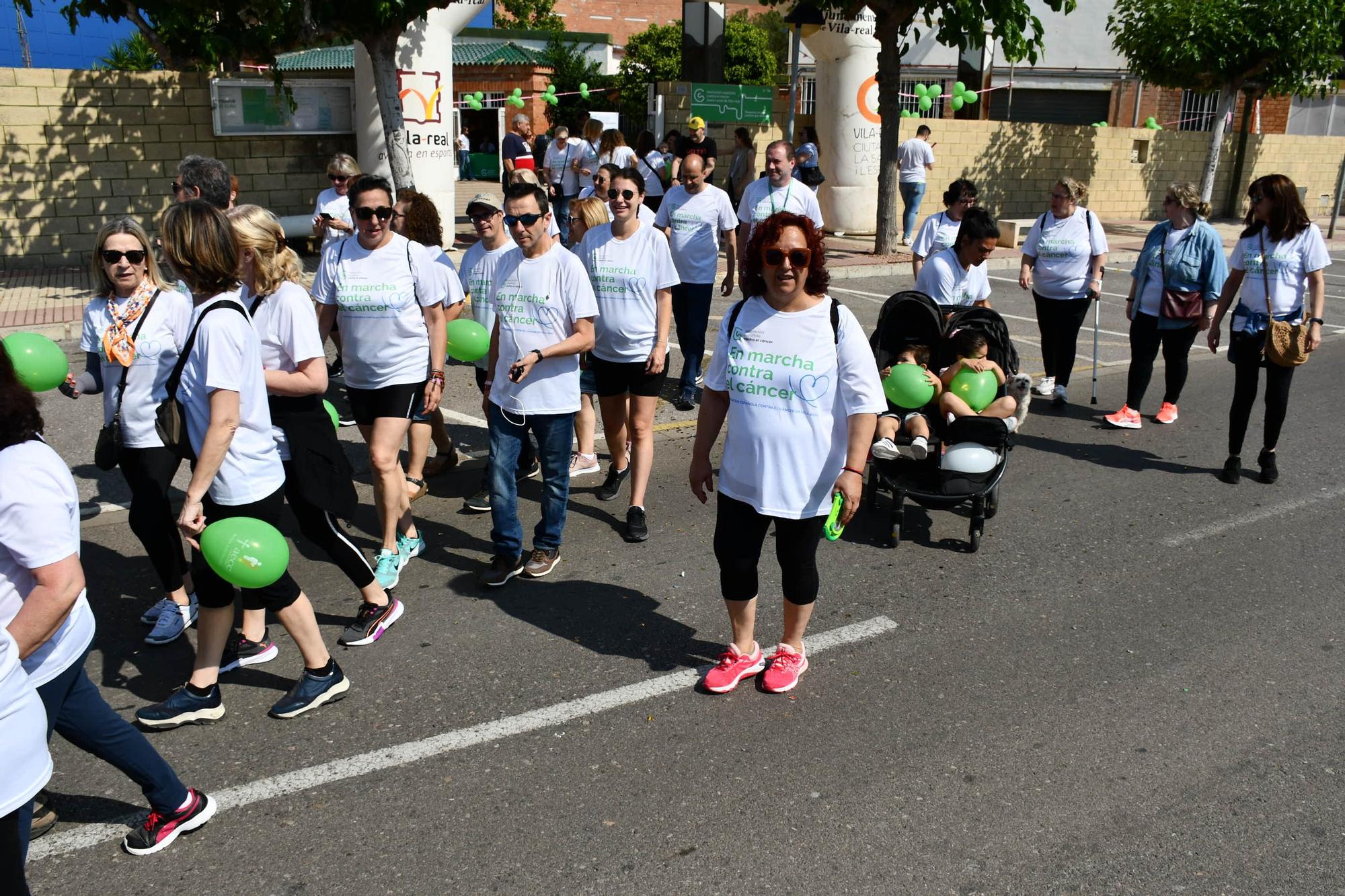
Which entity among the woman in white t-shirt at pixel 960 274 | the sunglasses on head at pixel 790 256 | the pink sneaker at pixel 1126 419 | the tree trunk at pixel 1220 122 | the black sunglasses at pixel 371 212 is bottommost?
the pink sneaker at pixel 1126 419

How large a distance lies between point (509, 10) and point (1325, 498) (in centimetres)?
4948

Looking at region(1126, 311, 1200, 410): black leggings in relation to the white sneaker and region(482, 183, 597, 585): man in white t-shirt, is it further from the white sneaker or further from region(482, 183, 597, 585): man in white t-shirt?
region(482, 183, 597, 585): man in white t-shirt

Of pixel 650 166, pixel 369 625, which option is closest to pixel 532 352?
pixel 369 625

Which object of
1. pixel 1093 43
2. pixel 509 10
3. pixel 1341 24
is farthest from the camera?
pixel 509 10

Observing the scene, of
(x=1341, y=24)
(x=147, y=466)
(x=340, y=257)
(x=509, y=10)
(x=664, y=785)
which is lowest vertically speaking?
(x=664, y=785)

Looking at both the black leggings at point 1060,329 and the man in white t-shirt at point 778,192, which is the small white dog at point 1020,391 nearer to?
the black leggings at point 1060,329

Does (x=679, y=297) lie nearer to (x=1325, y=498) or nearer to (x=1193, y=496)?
(x=1193, y=496)

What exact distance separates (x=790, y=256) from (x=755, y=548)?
1135 millimetres

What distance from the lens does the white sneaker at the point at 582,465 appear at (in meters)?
7.01

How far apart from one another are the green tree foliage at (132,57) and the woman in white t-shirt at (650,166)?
20310mm

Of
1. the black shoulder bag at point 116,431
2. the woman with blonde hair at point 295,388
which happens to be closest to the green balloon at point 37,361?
the black shoulder bag at point 116,431

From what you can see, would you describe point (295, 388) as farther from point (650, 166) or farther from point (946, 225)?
point (650, 166)

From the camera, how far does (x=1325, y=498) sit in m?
6.85

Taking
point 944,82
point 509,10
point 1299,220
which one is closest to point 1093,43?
point 944,82
